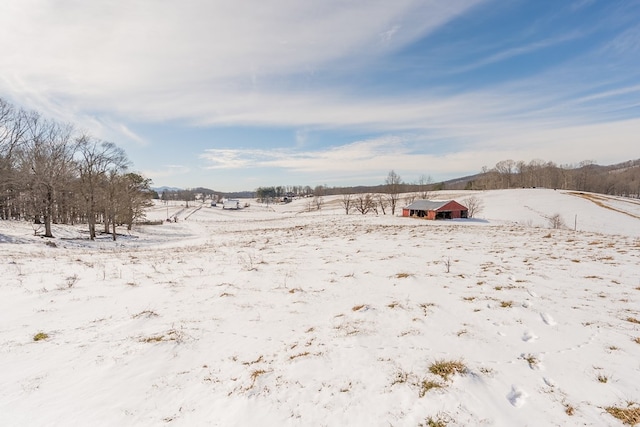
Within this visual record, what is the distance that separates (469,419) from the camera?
12.1 feet

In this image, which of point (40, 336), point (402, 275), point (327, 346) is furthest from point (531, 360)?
point (40, 336)

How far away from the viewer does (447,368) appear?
4.65 meters

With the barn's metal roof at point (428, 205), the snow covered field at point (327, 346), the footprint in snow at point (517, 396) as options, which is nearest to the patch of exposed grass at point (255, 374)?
the snow covered field at point (327, 346)

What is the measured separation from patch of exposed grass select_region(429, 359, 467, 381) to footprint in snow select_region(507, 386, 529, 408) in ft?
2.12

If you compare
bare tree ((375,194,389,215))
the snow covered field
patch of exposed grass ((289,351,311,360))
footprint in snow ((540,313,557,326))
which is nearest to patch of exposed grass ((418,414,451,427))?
the snow covered field

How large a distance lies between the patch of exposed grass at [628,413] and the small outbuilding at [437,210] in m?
50.4

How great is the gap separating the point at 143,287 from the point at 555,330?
1167cm

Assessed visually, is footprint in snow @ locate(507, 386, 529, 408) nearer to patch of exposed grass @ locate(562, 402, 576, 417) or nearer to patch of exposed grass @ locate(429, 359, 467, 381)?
patch of exposed grass @ locate(562, 402, 576, 417)

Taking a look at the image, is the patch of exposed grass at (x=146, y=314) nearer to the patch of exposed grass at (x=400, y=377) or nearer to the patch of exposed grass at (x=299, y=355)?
the patch of exposed grass at (x=299, y=355)

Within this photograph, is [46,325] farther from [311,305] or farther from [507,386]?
[507,386]

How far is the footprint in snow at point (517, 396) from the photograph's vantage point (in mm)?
3945

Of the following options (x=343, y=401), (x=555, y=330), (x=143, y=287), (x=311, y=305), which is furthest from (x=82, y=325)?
(x=555, y=330)

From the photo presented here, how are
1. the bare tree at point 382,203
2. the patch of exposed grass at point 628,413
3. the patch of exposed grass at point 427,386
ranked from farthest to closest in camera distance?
1. the bare tree at point 382,203
2. the patch of exposed grass at point 427,386
3. the patch of exposed grass at point 628,413

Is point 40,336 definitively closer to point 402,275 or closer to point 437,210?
point 402,275
